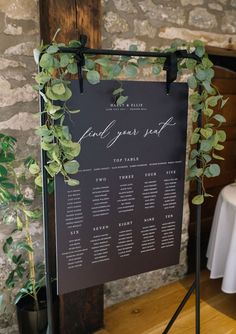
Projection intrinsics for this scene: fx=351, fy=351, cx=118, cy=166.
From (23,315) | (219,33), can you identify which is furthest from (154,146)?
(219,33)

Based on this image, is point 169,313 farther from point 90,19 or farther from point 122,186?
point 90,19

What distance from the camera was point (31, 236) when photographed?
2148mm

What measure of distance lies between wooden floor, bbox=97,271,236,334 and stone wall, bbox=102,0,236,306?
4.0 inches

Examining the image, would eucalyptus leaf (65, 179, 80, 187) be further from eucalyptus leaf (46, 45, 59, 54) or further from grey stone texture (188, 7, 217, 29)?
grey stone texture (188, 7, 217, 29)

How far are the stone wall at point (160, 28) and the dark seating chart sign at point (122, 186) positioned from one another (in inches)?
35.9

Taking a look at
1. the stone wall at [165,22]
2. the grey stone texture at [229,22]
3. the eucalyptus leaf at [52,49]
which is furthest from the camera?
the grey stone texture at [229,22]

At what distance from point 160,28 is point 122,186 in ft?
4.72

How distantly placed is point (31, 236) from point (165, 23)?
1744 millimetres

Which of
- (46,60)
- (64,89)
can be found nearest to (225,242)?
(64,89)

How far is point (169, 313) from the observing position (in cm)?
256

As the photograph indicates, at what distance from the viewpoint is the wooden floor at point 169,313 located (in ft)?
7.84

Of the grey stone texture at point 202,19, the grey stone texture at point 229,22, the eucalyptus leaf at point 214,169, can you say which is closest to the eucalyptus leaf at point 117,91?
the eucalyptus leaf at point 214,169

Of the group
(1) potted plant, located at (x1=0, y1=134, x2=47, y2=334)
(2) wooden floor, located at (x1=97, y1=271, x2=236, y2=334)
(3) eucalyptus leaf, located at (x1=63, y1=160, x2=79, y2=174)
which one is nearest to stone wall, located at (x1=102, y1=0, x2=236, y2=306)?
(2) wooden floor, located at (x1=97, y1=271, x2=236, y2=334)

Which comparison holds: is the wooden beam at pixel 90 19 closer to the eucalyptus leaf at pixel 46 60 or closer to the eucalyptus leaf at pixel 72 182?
the eucalyptus leaf at pixel 46 60
